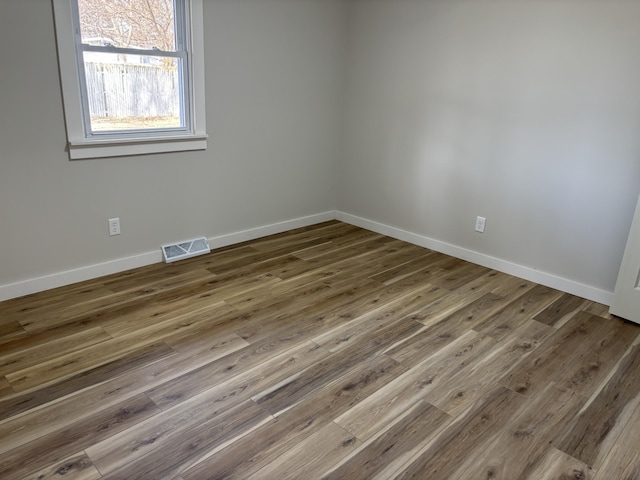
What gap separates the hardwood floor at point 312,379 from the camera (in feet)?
5.96

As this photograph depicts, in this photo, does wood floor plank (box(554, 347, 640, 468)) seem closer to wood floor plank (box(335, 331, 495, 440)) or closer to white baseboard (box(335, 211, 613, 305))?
wood floor plank (box(335, 331, 495, 440))

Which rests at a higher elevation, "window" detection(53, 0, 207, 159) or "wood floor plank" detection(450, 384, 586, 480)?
"window" detection(53, 0, 207, 159)

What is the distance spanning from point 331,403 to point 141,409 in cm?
82

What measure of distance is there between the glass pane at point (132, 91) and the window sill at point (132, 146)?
4.5 inches

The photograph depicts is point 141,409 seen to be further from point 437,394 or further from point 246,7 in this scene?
point 246,7

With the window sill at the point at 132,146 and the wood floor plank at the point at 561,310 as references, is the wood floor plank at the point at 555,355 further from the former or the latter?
the window sill at the point at 132,146

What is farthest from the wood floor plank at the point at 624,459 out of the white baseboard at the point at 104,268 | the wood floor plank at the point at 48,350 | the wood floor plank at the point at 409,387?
the white baseboard at the point at 104,268

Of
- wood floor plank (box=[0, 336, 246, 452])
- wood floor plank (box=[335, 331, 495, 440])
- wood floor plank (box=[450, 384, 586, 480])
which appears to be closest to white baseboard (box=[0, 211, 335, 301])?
wood floor plank (box=[0, 336, 246, 452])

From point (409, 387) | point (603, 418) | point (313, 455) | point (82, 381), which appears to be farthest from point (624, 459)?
point (82, 381)

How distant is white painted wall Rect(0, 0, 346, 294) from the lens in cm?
275

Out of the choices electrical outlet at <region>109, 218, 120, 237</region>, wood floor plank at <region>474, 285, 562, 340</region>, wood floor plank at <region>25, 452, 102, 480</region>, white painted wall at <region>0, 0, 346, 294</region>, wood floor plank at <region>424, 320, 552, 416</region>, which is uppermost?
white painted wall at <region>0, 0, 346, 294</region>

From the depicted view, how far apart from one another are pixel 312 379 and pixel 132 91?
225 centimetres

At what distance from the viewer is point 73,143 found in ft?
9.61

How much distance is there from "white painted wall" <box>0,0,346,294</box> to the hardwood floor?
0.33 m
